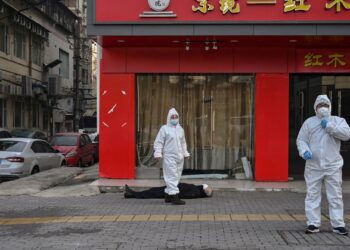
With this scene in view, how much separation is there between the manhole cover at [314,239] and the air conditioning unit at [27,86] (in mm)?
27540

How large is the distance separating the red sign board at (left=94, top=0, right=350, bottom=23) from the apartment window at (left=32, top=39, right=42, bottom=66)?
26.3 m

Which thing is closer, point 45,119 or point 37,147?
point 37,147

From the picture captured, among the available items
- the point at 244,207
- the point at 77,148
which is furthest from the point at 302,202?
the point at 77,148

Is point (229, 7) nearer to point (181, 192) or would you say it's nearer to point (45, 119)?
point (181, 192)

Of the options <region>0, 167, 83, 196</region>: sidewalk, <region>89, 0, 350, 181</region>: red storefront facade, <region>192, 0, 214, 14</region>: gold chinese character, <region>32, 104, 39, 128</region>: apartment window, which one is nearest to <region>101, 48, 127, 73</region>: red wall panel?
<region>89, 0, 350, 181</region>: red storefront facade

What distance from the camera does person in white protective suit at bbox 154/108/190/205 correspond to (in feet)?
34.0

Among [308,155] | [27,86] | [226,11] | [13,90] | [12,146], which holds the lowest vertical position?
[12,146]

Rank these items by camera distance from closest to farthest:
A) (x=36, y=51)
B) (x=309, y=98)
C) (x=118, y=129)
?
(x=118, y=129) < (x=309, y=98) < (x=36, y=51)

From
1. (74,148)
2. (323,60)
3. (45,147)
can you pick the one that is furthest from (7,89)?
(323,60)

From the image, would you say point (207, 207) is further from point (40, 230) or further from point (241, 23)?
point (241, 23)

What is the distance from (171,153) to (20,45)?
26.2 metres

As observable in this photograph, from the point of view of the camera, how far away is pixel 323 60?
13.2 meters

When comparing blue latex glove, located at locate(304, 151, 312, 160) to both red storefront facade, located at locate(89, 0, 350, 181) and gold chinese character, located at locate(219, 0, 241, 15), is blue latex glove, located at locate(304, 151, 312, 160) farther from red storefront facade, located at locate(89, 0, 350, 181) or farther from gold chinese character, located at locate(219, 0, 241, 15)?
red storefront facade, located at locate(89, 0, 350, 181)

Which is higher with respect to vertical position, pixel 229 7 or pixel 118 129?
pixel 229 7
